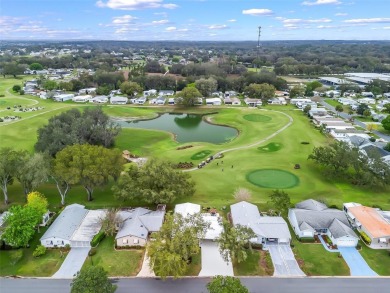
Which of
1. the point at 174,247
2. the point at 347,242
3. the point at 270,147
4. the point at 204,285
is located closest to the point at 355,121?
the point at 270,147

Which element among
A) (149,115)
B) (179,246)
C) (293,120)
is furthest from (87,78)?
(179,246)

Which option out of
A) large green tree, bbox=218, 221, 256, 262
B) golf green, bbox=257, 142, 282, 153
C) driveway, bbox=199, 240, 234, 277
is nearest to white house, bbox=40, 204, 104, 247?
driveway, bbox=199, 240, 234, 277

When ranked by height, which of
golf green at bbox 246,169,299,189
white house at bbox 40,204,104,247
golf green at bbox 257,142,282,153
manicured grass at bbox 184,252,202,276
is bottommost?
golf green at bbox 257,142,282,153

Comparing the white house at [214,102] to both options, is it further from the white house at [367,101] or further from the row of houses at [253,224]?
the row of houses at [253,224]

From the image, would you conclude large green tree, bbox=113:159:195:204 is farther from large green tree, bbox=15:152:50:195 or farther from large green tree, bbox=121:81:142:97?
large green tree, bbox=121:81:142:97

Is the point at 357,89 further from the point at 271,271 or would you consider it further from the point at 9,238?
the point at 9,238

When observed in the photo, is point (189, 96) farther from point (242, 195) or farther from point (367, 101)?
point (242, 195)
